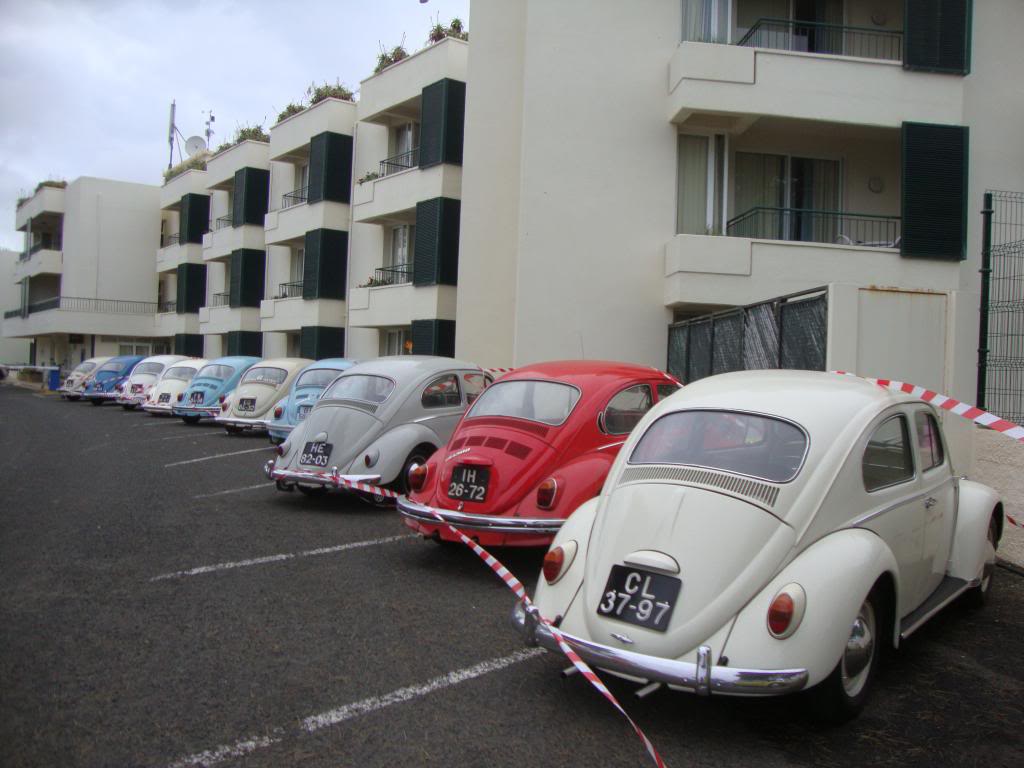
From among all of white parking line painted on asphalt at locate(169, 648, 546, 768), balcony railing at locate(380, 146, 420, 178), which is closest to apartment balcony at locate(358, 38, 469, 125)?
balcony railing at locate(380, 146, 420, 178)

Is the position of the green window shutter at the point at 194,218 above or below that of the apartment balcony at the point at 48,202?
below

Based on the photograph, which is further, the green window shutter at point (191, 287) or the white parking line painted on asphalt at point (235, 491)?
the green window shutter at point (191, 287)

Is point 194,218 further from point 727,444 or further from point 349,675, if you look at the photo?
point 727,444

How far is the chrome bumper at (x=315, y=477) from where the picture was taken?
338 inches

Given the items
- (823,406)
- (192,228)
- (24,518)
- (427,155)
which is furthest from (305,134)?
(823,406)

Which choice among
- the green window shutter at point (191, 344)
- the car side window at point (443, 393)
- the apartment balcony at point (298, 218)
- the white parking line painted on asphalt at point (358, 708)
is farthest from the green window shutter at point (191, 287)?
the white parking line painted on asphalt at point (358, 708)

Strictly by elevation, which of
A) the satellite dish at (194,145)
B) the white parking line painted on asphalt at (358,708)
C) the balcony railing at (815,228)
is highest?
the satellite dish at (194,145)

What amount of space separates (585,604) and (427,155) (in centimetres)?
1716

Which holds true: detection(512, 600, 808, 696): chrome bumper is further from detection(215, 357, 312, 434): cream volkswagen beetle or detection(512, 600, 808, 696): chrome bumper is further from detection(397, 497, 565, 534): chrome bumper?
detection(215, 357, 312, 434): cream volkswagen beetle

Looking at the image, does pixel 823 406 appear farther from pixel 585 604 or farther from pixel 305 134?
pixel 305 134

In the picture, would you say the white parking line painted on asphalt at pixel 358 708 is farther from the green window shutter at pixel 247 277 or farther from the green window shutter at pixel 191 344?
the green window shutter at pixel 191 344

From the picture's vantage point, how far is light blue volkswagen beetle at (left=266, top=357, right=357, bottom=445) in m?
13.5

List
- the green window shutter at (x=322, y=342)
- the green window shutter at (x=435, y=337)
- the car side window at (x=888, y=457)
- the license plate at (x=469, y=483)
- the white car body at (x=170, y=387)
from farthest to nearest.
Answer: the green window shutter at (x=322, y=342), the white car body at (x=170, y=387), the green window shutter at (x=435, y=337), the license plate at (x=469, y=483), the car side window at (x=888, y=457)

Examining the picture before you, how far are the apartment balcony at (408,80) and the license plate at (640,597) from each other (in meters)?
17.4
